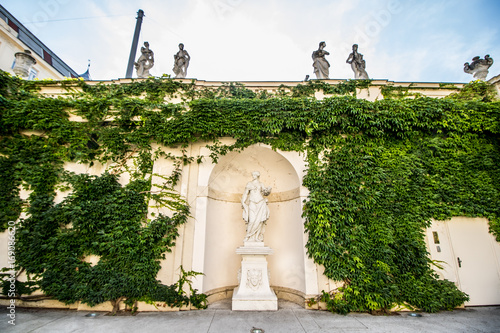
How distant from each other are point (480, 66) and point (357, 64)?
206 inches

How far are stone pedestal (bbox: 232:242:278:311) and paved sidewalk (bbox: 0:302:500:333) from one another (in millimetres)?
225

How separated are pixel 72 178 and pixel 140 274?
3446 millimetres

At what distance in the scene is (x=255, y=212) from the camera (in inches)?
252

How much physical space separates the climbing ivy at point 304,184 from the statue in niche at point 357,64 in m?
2.64

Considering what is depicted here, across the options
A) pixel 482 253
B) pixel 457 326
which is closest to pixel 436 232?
pixel 482 253

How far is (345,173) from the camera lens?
638 centimetres

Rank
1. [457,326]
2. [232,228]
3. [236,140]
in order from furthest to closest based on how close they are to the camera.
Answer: [232,228]
[236,140]
[457,326]

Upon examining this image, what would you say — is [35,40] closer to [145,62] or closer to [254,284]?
[145,62]

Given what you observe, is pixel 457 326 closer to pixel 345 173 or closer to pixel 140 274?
pixel 345 173

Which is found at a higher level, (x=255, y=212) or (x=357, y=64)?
(x=357, y=64)

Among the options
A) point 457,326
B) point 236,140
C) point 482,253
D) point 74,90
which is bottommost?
point 457,326

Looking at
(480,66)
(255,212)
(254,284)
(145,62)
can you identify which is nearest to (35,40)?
(145,62)

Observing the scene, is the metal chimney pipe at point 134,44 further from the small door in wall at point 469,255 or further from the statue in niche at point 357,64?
the small door in wall at point 469,255

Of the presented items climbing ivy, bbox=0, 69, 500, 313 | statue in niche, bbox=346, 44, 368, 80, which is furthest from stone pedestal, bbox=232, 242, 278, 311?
statue in niche, bbox=346, 44, 368, 80
